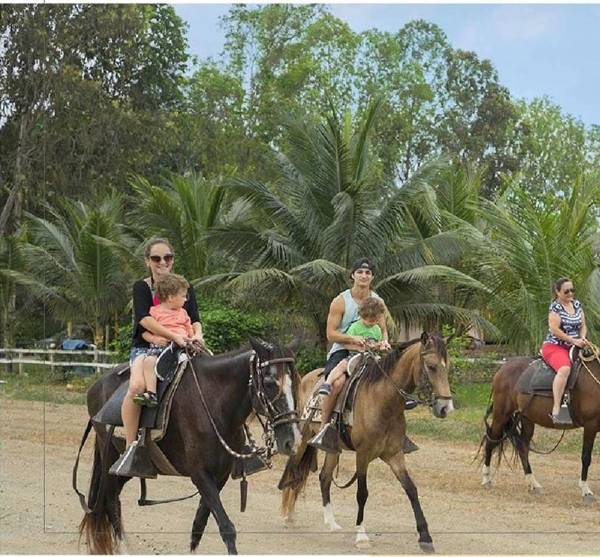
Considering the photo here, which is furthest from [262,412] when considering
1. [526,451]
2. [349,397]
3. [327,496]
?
[526,451]

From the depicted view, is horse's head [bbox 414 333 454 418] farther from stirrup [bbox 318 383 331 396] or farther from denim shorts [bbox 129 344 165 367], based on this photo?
denim shorts [bbox 129 344 165 367]

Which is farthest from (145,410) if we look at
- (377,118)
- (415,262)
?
(377,118)

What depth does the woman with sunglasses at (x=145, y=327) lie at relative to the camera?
7012 millimetres

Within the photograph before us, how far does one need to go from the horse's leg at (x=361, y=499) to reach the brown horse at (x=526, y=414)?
11.1 feet

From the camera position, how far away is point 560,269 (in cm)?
1087

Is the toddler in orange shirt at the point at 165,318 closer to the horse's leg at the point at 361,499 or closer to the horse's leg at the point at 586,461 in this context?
the horse's leg at the point at 361,499

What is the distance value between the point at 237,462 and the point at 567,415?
5265mm

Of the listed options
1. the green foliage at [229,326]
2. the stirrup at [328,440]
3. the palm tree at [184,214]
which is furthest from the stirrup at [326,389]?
the palm tree at [184,214]

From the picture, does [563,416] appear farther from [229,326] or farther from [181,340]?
[181,340]

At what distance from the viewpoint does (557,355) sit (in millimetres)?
11180

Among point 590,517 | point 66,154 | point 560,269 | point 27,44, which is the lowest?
point 590,517

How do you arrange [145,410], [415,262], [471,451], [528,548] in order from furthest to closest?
[471,451]
[415,262]
[528,548]
[145,410]

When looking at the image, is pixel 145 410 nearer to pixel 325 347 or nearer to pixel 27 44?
pixel 325 347

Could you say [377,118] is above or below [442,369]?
above
